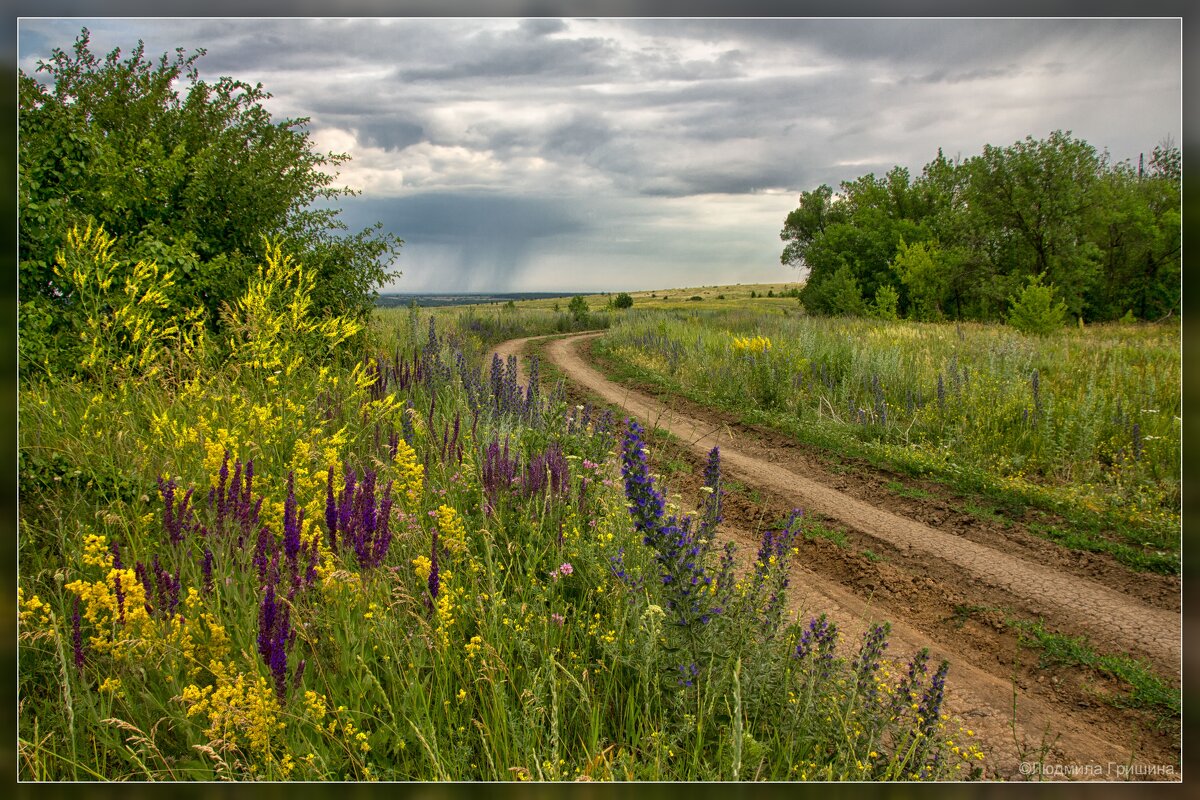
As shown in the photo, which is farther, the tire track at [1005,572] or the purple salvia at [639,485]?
the tire track at [1005,572]

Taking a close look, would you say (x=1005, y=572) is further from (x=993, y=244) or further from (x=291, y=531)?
(x=993, y=244)

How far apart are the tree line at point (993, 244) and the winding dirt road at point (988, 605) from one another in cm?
1461

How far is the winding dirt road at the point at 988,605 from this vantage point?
301 centimetres

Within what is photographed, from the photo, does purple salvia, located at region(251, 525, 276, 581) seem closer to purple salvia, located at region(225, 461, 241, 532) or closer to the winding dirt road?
purple salvia, located at region(225, 461, 241, 532)

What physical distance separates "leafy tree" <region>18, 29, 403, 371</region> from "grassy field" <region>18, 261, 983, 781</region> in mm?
937

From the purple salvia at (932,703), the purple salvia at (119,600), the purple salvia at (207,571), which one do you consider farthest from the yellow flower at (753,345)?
the purple salvia at (119,600)

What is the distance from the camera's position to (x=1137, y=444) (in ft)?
21.3

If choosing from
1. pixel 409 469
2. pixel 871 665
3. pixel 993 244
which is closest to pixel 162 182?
pixel 409 469

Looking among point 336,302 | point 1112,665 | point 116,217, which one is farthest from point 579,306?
point 1112,665

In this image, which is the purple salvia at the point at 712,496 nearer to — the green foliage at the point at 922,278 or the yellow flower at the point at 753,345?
the yellow flower at the point at 753,345

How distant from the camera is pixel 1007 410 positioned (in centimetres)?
843

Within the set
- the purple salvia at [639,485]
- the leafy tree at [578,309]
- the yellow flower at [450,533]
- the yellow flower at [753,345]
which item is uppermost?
the leafy tree at [578,309]

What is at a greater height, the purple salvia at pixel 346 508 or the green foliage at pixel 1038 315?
the green foliage at pixel 1038 315

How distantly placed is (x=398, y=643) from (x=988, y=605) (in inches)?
162
